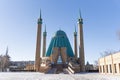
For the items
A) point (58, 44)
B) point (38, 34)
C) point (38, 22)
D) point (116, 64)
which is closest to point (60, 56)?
point (58, 44)

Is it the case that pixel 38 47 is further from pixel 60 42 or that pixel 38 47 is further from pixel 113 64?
pixel 113 64

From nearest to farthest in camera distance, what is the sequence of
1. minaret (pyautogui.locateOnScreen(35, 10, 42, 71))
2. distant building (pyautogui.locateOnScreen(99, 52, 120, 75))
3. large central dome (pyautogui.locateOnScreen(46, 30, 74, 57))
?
distant building (pyautogui.locateOnScreen(99, 52, 120, 75)) → minaret (pyautogui.locateOnScreen(35, 10, 42, 71)) → large central dome (pyautogui.locateOnScreen(46, 30, 74, 57))

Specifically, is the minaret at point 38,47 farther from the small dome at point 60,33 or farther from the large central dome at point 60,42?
the small dome at point 60,33

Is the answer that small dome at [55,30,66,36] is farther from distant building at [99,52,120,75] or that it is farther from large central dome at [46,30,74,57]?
distant building at [99,52,120,75]

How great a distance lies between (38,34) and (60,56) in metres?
10.8

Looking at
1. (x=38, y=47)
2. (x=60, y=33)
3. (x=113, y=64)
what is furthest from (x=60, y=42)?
(x=113, y=64)

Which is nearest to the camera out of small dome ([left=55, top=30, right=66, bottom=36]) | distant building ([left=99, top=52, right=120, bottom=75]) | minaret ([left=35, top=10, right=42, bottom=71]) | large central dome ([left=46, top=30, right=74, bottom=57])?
distant building ([left=99, top=52, right=120, bottom=75])

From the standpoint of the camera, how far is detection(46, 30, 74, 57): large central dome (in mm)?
56509

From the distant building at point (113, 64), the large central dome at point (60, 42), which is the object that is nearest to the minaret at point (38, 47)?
the large central dome at point (60, 42)

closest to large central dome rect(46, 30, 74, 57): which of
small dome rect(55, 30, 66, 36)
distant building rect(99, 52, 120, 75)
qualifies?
small dome rect(55, 30, 66, 36)

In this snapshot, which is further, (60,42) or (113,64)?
(60,42)

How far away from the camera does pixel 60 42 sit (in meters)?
57.5

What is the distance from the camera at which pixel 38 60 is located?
47.9 m

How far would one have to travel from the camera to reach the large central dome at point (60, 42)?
185 feet
